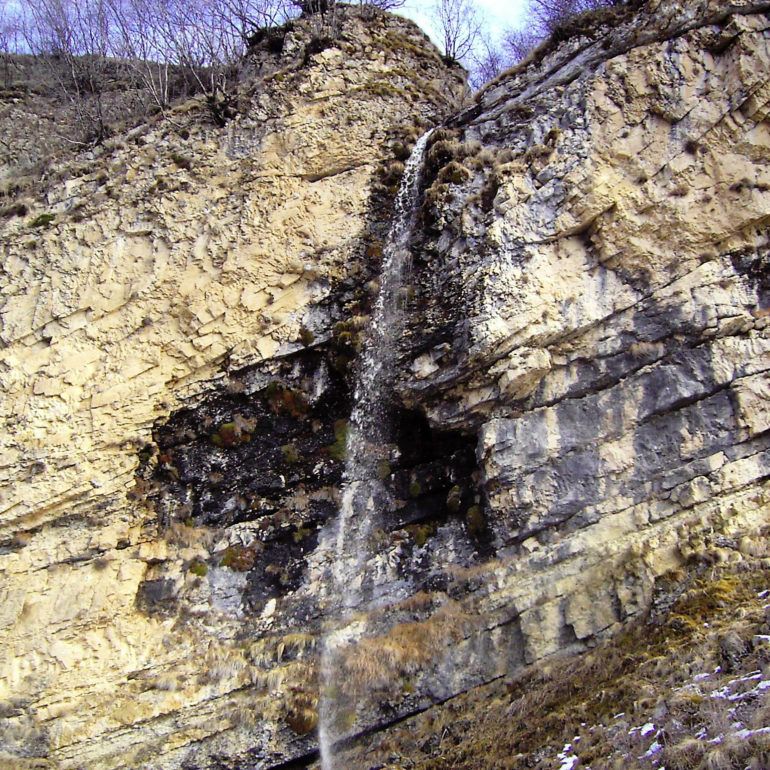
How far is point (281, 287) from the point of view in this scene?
14453 millimetres

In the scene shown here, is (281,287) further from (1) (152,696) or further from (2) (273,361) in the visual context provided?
(1) (152,696)

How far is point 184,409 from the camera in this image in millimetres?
14062

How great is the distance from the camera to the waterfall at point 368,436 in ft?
39.9

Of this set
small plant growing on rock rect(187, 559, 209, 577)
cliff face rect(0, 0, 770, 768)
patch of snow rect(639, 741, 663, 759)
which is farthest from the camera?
small plant growing on rock rect(187, 559, 209, 577)

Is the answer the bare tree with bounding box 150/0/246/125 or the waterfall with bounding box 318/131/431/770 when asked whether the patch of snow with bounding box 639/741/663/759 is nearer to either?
the waterfall with bounding box 318/131/431/770

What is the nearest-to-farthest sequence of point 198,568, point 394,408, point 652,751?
1. point 652,751
2. point 198,568
3. point 394,408

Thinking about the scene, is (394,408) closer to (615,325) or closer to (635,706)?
(615,325)

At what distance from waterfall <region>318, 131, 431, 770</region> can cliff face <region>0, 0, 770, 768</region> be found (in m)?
0.25

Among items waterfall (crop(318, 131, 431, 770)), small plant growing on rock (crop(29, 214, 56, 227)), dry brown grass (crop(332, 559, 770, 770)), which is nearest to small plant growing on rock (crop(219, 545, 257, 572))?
waterfall (crop(318, 131, 431, 770))

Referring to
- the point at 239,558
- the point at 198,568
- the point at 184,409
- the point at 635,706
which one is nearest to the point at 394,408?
the point at 239,558

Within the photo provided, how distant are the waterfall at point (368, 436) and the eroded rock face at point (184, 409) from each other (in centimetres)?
39

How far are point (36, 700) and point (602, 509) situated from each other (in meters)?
9.79

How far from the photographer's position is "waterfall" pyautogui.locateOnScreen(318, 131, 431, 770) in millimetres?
12164

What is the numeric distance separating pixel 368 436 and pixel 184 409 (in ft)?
12.8
